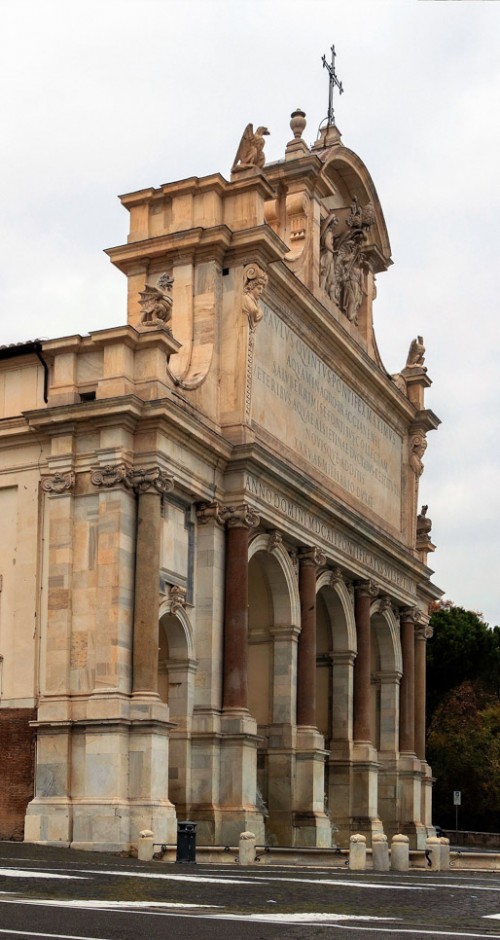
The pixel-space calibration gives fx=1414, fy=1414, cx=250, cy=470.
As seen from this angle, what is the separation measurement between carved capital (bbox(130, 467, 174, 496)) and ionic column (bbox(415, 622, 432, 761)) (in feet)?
73.6

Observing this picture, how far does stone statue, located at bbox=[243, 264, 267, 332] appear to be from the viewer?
38281mm

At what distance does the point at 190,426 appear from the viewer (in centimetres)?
3456

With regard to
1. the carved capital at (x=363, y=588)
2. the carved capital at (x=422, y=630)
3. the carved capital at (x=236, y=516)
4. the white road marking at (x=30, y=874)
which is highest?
the carved capital at (x=236, y=516)

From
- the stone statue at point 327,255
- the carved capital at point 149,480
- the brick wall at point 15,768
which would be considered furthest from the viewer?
the stone statue at point 327,255

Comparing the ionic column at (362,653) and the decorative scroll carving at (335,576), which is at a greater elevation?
the decorative scroll carving at (335,576)

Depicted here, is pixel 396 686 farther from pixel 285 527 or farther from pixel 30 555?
pixel 30 555

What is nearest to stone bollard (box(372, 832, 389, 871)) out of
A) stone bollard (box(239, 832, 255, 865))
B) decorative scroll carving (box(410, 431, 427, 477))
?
stone bollard (box(239, 832, 255, 865))

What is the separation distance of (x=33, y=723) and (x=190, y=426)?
8.00 meters

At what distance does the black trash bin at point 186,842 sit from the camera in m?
28.8

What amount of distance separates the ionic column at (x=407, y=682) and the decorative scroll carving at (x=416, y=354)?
32.2 ft

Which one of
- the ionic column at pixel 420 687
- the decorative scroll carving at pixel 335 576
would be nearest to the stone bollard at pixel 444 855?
the decorative scroll carving at pixel 335 576

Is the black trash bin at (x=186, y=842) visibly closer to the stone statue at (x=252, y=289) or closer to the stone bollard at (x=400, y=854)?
the stone bollard at (x=400, y=854)

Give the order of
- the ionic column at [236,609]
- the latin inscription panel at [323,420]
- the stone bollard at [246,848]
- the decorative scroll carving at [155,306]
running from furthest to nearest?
the latin inscription panel at [323,420]
the ionic column at [236,609]
the decorative scroll carving at [155,306]
the stone bollard at [246,848]

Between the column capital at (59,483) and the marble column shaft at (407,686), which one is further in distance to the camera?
the marble column shaft at (407,686)
